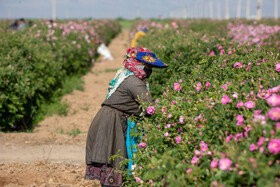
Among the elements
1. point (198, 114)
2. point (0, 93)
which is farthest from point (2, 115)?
point (198, 114)

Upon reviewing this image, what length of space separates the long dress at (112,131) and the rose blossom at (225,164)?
5.43ft

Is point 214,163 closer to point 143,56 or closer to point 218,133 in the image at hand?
point 218,133

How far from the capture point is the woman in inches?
151

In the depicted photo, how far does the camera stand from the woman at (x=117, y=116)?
382 centimetres

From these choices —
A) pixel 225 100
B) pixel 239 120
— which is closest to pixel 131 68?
pixel 225 100

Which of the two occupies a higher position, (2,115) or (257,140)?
(257,140)

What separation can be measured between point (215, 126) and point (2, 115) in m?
6.48

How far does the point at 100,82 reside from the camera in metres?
14.7

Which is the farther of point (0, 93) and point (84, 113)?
point (84, 113)

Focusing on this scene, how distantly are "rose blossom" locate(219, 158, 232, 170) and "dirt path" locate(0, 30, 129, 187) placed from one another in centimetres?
326

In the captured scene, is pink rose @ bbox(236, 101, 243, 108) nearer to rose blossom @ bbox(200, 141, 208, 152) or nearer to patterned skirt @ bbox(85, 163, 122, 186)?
rose blossom @ bbox(200, 141, 208, 152)

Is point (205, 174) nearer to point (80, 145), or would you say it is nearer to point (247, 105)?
point (247, 105)

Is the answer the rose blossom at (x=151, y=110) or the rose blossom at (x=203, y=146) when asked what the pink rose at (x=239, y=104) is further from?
the rose blossom at (x=151, y=110)

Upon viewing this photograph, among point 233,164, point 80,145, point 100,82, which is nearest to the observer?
point 233,164
